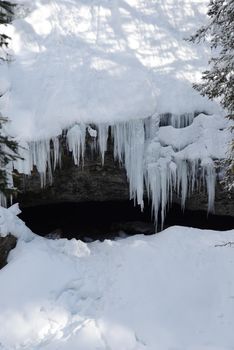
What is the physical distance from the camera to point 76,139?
12633mm

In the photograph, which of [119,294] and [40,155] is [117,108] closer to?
[40,155]

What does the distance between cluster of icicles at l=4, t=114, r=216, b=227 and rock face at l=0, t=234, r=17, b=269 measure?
208 cm

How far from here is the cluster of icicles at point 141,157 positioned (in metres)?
12.7

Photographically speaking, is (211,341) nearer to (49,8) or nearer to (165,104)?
(165,104)

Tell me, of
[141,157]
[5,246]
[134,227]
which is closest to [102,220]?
[134,227]

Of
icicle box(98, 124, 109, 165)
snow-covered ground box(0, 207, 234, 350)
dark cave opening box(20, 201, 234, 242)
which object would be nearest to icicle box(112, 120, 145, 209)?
icicle box(98, 124, 109, 165)

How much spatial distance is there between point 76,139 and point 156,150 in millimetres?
2387

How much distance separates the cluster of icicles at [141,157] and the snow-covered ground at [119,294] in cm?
154

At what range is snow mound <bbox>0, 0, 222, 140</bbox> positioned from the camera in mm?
12727

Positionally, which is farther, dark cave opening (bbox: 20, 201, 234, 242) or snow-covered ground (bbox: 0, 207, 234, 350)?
dark cave opening (bbox: 20, 201, 234, 242)

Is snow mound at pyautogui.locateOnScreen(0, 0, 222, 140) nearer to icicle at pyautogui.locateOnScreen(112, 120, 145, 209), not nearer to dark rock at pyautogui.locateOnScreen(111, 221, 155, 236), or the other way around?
icicle at pyautogui.locateOnScreen(112, 120, 145, 209)

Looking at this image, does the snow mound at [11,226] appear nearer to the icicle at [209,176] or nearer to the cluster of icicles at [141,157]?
the cluster of icicles at [141,157]

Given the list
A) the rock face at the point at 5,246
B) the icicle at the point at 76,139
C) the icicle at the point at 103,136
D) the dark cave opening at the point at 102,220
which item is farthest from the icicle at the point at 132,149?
the rock face at the point at 5,246

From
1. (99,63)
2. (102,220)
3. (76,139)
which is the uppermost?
(99,63)
